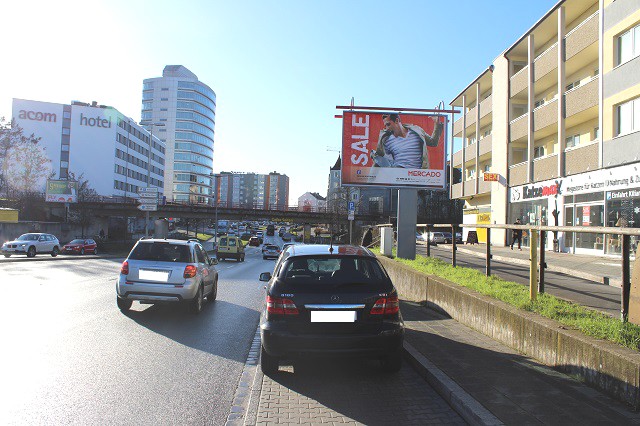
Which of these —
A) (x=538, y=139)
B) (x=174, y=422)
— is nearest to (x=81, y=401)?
(x=174, y=422)

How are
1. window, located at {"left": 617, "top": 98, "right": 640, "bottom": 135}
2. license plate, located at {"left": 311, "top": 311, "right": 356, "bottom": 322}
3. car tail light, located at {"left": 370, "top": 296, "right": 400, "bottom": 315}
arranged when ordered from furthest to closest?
window, located at {"left": 617, "top": 98, "right": 640, "bottom": 135}, car tail light, located at {"left": 370, "top": 296, "right": 400, "bottom": 315}, license plate, located at {"left": 311, "top": 311, "right": 356, "bottom": 322}

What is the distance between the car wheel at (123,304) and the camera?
9.67 metres

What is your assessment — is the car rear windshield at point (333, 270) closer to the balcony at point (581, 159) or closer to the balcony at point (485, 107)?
the balcony at point (581, 159)

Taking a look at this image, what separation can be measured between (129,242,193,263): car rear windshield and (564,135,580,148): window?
23006mm

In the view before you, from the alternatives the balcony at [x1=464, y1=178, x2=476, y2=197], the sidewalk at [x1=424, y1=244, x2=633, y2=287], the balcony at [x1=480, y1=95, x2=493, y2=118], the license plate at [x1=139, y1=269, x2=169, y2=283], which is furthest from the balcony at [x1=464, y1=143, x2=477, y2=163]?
the license plate at [x1=139, y1=269, x2=169, y2=283]

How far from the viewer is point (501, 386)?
4.71 meters

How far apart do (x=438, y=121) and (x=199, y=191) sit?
135 metres

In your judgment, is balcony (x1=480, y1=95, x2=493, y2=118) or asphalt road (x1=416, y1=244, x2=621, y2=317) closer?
asphalt road (x1=416, y1=244, x2=621, y2=317)

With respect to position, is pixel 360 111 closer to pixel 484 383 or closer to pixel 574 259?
pixel 574 259

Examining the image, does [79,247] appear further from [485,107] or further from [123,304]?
[485,107]

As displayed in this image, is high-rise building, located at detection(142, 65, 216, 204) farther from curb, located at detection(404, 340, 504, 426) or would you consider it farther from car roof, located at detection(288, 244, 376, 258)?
curb, located at detection(404, 340, 504, 426)

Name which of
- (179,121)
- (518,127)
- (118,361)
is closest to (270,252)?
(518,127)

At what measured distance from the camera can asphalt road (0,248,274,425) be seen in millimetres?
4353

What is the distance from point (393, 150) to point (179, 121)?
128 m
